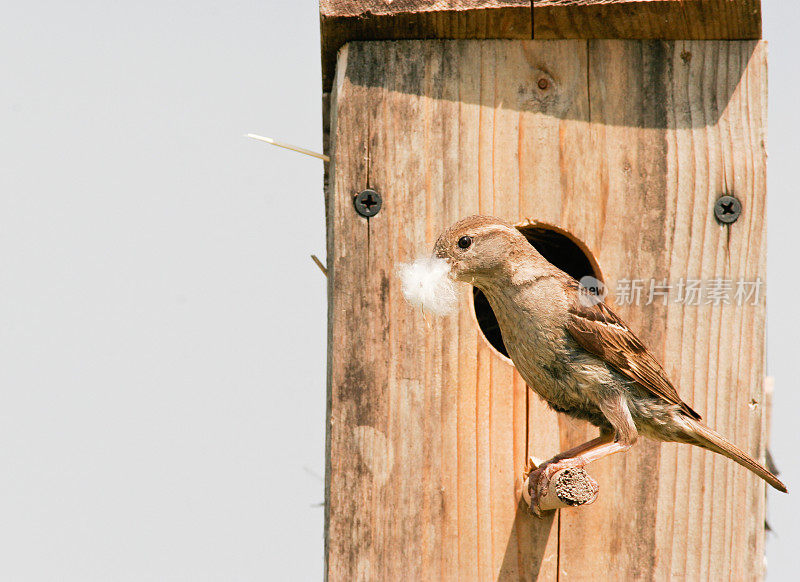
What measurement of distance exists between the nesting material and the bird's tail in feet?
2.86

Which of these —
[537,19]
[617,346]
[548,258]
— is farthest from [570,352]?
[548,258]

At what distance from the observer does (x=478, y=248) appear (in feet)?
12.6

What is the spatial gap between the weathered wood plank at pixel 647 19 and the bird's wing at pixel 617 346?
0.98m

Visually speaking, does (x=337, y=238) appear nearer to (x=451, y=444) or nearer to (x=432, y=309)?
(x=432, y=309)

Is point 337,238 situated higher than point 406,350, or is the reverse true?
point 337,238

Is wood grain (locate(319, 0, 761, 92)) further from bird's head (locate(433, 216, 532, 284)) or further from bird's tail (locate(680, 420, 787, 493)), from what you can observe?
→ bird's tail (locate(680, 420, 787, 493))

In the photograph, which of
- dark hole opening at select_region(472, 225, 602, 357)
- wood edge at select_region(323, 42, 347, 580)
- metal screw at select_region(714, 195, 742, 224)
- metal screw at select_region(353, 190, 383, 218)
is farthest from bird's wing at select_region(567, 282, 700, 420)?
Result: dark hole opening at select_region(472, 225, 602, 357)

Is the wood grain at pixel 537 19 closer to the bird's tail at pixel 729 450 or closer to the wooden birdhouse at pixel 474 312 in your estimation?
the wooden birdhouse at pixel 474 312

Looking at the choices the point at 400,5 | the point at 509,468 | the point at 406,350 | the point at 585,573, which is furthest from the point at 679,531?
the point at 400,5

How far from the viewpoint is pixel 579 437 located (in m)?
4.30

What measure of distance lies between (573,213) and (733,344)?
0.71m

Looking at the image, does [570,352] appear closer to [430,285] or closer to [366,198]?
[430,285]

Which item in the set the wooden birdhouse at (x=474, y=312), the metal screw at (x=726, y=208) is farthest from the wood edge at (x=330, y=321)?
the metal screw at (x=726, y=208)

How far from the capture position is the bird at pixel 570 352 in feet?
12.6
